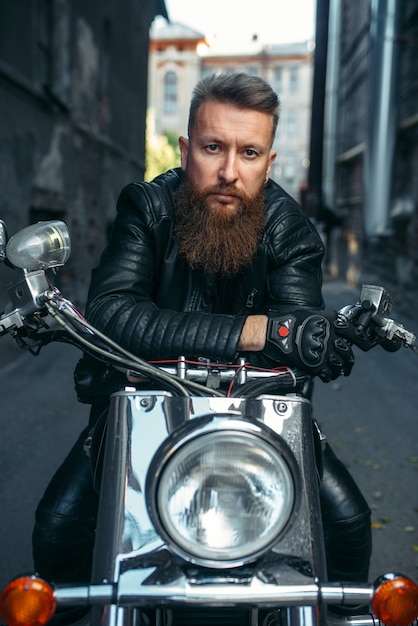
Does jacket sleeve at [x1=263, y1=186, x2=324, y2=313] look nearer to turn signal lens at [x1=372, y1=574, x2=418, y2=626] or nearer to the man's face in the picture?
the man's face

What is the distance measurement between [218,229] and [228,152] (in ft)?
0.70

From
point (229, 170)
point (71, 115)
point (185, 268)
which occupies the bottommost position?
point (185, 268)

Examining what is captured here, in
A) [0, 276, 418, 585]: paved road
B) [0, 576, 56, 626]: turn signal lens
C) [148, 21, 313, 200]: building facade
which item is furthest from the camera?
[148, 21, 313, 200]: building facade

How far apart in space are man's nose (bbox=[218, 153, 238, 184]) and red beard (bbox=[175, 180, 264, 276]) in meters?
0.03

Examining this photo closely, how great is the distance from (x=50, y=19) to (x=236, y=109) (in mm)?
8936

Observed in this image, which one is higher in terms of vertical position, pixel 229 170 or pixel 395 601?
pixel 229 170

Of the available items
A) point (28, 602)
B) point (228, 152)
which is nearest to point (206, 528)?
point (28, 602)

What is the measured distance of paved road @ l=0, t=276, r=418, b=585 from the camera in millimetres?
3627

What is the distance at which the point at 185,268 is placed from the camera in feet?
7.14

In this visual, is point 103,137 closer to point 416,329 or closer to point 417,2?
point 417,2

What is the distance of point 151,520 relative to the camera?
1329 millimetres

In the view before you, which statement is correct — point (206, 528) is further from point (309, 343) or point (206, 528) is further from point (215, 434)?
point (309, 343)

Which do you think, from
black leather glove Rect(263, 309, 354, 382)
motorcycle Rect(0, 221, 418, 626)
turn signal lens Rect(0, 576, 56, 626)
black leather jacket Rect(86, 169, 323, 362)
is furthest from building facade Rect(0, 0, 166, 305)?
turn signal lens Rect(0, 576, 56, 626)

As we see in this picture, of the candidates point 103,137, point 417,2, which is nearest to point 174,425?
point 417,2
